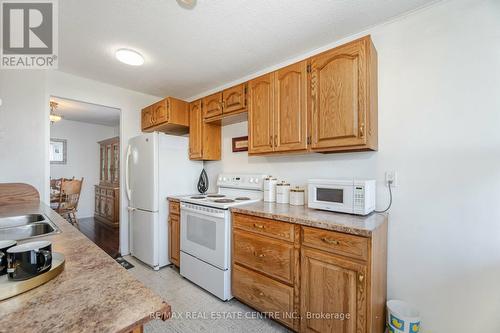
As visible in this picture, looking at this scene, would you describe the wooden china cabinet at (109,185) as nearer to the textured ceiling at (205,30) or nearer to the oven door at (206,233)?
the textured ceiling at (205,30)

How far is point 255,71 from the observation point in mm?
2576

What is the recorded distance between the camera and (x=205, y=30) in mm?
1824

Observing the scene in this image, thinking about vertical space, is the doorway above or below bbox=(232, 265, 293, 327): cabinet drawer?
above

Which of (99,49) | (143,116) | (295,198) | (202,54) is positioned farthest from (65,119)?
(295,198)

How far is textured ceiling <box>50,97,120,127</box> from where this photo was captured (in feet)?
12.8

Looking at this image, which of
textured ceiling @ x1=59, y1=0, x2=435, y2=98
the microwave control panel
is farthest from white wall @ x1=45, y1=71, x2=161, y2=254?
the microwave control panel

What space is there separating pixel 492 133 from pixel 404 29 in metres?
0.95

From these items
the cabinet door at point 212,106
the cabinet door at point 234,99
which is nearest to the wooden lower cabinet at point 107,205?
the cabinet door at point 212,106

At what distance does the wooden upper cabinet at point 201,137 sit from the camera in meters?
2.83

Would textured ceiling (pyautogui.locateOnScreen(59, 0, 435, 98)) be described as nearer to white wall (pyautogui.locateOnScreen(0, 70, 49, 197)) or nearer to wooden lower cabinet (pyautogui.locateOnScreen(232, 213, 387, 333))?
white wall (pyautogui.locateOnScreen(0, 70, 49, 197))

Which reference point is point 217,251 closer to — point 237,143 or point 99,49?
point 237,143

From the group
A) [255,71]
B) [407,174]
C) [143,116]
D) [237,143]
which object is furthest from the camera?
[143,116]

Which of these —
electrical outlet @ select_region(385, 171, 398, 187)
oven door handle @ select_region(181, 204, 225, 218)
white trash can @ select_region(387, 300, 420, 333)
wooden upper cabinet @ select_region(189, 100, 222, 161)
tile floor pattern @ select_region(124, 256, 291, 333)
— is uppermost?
wooden upper cabinet @ select_region(189, 100, 222, 161)

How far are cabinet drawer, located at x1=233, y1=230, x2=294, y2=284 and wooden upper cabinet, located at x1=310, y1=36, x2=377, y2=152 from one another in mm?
850
